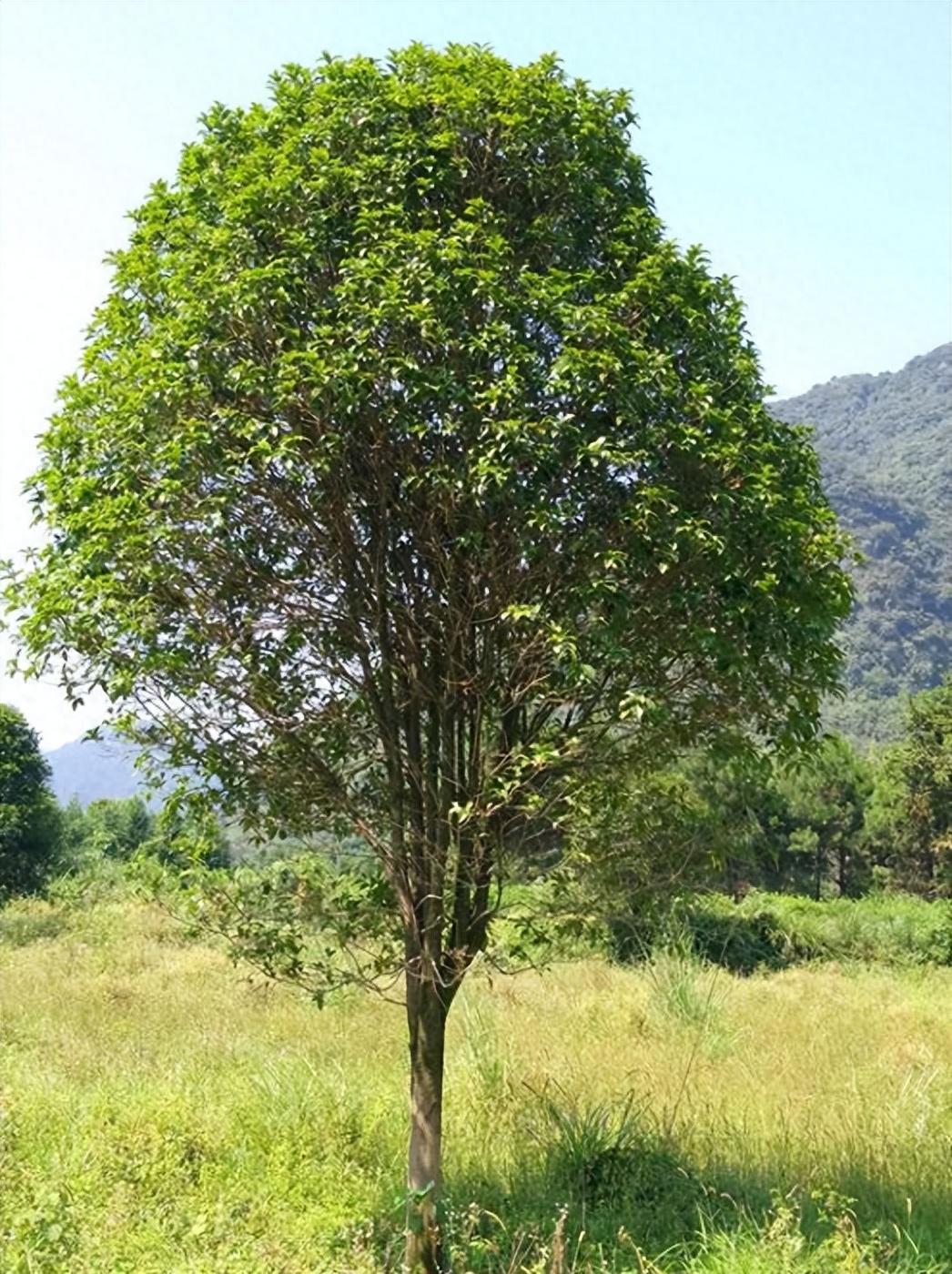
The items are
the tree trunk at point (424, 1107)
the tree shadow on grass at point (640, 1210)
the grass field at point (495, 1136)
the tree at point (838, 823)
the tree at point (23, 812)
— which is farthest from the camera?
the tree at point (838, 823)

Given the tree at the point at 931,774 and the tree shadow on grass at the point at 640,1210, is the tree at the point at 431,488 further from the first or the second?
the tree at the point at 931,774

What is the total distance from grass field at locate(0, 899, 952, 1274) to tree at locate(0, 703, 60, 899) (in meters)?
15.8

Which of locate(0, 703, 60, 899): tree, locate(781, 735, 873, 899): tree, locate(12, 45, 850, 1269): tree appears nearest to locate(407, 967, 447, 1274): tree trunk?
locate(12, 45, 850, 1269): tree

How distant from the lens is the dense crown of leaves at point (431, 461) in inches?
192

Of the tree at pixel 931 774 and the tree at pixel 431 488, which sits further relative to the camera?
the tree at pixel 931 774

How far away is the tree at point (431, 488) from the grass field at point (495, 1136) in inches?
55.1

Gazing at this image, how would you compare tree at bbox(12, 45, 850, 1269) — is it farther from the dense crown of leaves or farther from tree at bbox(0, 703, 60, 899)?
tree at bbox(0, 703, 60, 899)

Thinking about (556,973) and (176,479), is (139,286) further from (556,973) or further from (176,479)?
(556,973)

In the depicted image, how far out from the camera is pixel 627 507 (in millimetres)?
4902

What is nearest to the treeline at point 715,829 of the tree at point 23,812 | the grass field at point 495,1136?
the tree at point 23,812

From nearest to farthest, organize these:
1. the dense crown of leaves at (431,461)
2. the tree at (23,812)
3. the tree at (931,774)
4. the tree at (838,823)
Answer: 1. the dense crown of leaves at (431,461)
2. the tree at (23,812)
3. the tree at (931,774)
4. the tree at (838,823)

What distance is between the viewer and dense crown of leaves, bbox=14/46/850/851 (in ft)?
16.0

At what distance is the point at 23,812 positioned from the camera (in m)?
28.2

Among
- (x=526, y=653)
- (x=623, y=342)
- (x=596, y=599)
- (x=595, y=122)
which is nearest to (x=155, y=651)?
Answer: (x=526, y=653)
